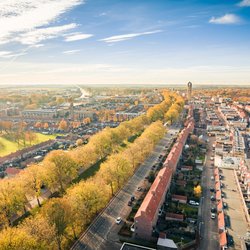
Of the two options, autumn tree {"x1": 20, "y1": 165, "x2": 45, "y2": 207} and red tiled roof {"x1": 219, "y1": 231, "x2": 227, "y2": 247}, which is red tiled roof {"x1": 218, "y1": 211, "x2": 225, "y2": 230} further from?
autumn tree {"x1": 20, "y1": 165, "x2": 45, "y2": 207}

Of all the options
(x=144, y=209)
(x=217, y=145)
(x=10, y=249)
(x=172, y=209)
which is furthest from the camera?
(x=217, y=145)

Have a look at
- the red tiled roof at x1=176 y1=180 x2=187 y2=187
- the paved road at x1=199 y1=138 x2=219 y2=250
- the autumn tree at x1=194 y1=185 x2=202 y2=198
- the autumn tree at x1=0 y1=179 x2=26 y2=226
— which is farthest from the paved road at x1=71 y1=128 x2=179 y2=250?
the paved road at x1=199 y1=138 x2=219 y2=250

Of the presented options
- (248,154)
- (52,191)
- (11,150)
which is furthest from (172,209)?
(11,150)

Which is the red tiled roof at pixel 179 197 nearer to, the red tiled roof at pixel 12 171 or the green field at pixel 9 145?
the red tiled roof at pixel 12 171

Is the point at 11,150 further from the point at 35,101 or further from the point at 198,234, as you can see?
the point at 35,101

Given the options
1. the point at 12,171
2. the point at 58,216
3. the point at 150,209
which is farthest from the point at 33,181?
the point at 150,209

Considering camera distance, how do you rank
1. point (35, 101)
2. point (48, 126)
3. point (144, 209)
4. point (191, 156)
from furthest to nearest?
point (35, 101)
point (48, 126)
point (191, 156)
point (144, 209)

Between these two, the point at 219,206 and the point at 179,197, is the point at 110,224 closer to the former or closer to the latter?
the point at 179,197

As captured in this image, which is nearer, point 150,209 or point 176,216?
point 150,209
